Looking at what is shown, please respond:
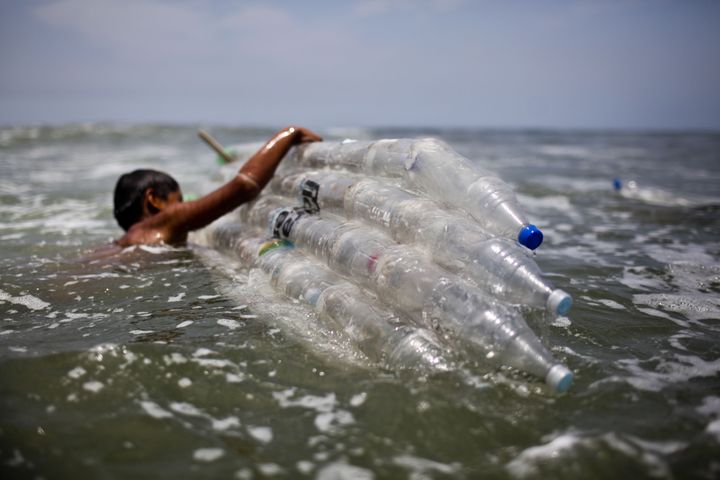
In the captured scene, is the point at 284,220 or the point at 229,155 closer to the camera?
the point at 284,220

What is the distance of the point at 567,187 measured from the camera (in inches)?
435

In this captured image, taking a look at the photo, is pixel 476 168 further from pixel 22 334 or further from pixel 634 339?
pixel 22 334

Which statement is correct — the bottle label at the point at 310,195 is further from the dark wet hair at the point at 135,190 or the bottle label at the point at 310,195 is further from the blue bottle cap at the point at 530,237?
the blue bottle cap at the point at 530,237

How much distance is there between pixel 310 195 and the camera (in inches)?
159

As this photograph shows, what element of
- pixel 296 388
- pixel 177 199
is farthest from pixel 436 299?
pixel 177 199

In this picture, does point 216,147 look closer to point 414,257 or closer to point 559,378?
point 414,257

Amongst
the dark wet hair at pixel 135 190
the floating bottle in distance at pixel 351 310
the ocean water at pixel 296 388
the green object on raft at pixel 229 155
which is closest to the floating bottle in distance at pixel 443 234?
the ocean water at pixel 296 388

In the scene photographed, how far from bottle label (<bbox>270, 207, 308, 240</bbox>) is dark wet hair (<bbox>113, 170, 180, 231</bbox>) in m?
1.48

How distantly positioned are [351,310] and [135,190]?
300cm

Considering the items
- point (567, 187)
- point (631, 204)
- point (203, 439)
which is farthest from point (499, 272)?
point (567, 187)

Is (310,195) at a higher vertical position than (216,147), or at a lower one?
lower

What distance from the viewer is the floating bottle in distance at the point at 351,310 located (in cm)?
258

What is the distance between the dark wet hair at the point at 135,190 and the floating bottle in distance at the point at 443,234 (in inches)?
66.3

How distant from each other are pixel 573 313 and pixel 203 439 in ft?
8.65
